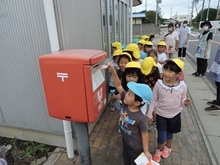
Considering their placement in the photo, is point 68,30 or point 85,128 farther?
point 68,30

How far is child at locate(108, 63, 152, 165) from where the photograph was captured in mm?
1438

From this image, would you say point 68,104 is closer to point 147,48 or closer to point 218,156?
point 218,156

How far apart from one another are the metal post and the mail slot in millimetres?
172

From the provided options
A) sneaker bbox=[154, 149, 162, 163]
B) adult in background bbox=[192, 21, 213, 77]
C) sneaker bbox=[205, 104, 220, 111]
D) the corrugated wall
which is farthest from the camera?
adult in background bbox=[192, 21, 213, 77]

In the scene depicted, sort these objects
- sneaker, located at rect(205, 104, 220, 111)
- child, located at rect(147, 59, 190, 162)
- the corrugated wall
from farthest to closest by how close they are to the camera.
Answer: sneaker, located at rect(205, 104, 220, 111)
the corrugated wall
child, located at rect(147, 59, 190, 162)

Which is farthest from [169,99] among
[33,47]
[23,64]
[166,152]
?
[23,64]

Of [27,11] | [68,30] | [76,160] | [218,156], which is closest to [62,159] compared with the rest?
[76,160]

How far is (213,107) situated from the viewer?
3600mm

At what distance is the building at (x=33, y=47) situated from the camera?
6.46ft

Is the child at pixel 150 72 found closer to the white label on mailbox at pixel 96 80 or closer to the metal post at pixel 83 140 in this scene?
the white label on mailbox at pixel 96 80

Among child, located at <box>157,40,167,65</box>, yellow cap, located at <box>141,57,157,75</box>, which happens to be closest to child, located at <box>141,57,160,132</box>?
yellow cap, located at <box>141,57,157,75</box>

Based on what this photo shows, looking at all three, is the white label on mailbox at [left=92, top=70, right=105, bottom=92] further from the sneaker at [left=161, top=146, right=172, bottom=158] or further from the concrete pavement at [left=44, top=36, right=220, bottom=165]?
the sneaker at [left=161, top=146, right=172, bottom=158]

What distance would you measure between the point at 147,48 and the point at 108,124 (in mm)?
2083

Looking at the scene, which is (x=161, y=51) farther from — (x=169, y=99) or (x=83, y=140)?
(x=83, y=140)
